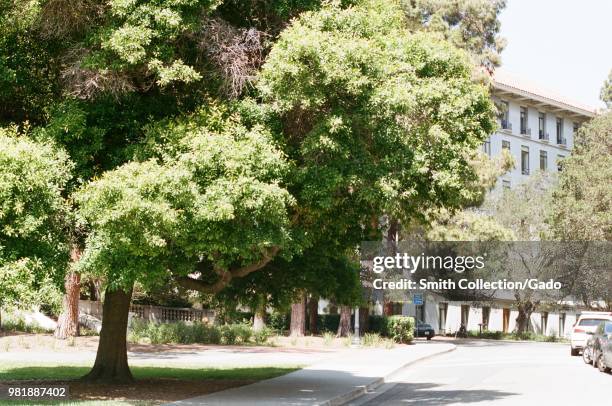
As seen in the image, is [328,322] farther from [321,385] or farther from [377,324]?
[321,385]

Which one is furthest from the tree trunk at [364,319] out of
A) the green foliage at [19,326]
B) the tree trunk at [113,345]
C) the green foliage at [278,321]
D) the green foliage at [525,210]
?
the tree trunk at [113,345]

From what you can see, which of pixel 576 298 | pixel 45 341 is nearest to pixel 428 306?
pixel 576 298

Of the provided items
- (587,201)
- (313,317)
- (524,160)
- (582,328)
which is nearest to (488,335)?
(587,201)

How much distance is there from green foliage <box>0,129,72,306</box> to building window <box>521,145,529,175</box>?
6172cm

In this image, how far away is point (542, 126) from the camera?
73750 millimetres

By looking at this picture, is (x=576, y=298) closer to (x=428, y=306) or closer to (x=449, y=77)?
(x=428, y=306)

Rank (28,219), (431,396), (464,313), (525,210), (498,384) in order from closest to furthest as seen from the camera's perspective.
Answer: (28,219) → (431,396) → (498,384) → (525,210) → (464,313)

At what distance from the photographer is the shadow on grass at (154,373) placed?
814 inches

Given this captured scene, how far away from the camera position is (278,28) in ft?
53.7

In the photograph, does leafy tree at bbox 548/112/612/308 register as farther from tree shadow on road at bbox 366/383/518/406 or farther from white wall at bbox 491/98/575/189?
tree shadow on road at bbox 366/383/518/406

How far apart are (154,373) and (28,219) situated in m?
10.1

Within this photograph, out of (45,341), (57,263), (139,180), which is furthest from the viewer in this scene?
(45,341)

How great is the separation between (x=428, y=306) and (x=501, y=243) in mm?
17721

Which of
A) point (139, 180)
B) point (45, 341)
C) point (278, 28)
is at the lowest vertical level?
point (45, 341)
